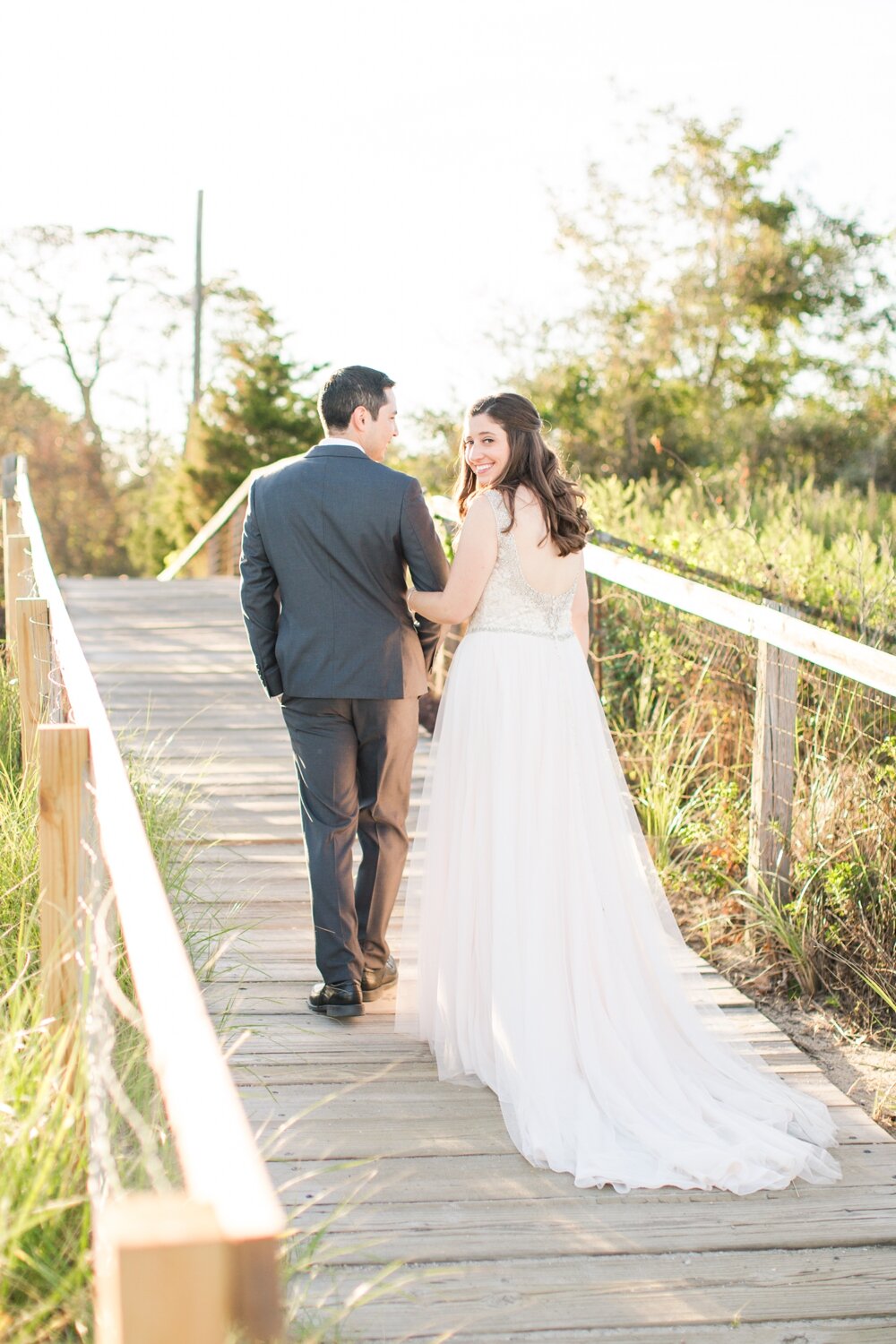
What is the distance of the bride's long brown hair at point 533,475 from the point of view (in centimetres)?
343

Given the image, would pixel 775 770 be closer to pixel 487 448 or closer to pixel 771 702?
pixel 771 702

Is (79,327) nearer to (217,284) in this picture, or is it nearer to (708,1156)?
(217,284)

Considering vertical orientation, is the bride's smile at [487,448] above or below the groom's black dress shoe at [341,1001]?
above

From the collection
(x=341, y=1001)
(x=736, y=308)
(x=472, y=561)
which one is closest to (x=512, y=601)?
(x=472, y=561)

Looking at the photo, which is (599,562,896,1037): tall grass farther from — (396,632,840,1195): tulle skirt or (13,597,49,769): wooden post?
(13,597,49,769): wooden post

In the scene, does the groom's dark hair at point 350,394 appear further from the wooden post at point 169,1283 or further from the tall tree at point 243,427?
the tall tree at point 243,427

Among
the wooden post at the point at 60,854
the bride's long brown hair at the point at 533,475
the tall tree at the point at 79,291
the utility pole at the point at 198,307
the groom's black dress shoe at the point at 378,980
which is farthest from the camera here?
the tall tree at the point at 79,291

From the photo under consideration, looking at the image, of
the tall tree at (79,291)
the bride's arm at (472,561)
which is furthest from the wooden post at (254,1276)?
the tall tree at (79,291)

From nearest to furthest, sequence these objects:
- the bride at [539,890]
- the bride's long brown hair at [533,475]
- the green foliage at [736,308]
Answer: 1. the bride at [539,890]
2. the bride's long brown hair at [533,475]
3. the green foliage at [736,308]

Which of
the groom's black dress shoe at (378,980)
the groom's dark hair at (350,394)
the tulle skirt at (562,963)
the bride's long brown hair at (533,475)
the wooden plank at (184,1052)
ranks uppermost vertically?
the groom's dark hair at (350,394)

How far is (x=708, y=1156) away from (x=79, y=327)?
29307 mm

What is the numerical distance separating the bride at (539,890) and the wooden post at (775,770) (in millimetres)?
692

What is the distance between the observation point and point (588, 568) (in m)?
5.62

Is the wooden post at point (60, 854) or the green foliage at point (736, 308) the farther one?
the green foliage at point (736, 308)
